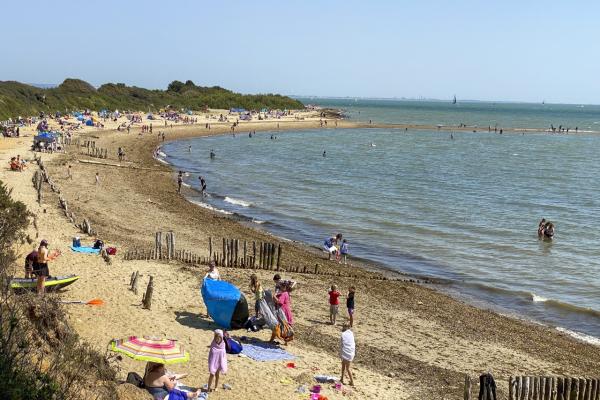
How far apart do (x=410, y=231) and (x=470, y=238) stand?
2.92 metres

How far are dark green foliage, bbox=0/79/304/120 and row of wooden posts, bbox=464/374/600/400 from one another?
226 ft

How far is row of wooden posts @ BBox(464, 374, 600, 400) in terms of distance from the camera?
1097 cm

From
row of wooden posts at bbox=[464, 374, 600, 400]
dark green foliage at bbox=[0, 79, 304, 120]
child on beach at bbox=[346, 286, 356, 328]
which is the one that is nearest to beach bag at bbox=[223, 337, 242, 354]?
child on beach at bbox=[346, 286, 356, 328]

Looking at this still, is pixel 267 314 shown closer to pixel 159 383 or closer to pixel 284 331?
pixel 284 331

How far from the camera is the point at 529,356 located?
15.9 m

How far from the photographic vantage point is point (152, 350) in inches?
410

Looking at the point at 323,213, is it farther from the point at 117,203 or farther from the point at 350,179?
the point at 350,179

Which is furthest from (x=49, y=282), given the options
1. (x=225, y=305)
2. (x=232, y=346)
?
(x=232, y=346)

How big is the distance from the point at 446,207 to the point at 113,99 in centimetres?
9070

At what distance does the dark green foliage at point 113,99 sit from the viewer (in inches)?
3342

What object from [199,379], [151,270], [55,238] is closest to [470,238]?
[151,270]

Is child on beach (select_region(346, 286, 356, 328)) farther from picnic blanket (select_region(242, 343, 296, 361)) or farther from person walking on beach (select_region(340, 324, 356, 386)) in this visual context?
person walking on beach (select_region(340, 324, 356, 386))

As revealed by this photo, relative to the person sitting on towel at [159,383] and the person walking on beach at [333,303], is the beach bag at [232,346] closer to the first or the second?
the person sitting on towel at [159,383]

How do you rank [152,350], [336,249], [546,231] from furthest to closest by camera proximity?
[546,231]
[336,249]
[152,350]
